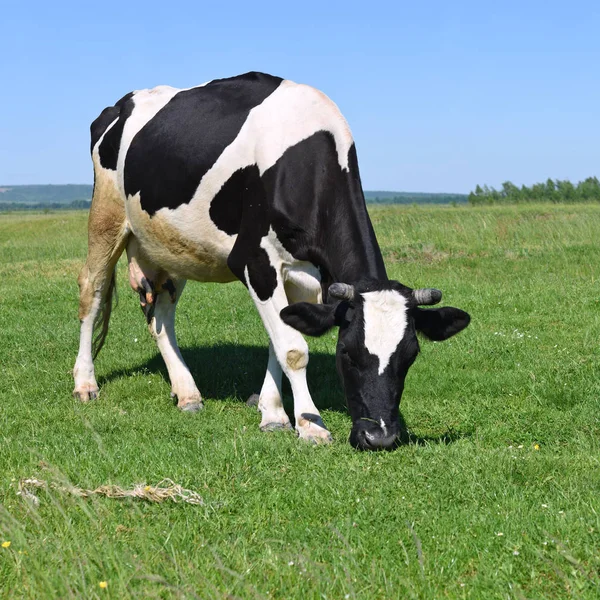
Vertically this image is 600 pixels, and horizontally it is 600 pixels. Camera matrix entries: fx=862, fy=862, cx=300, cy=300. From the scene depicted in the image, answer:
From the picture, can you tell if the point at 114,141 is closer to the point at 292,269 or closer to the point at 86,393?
the point at 86,393

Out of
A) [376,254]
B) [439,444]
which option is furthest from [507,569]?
[376,254]

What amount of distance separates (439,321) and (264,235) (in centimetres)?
167

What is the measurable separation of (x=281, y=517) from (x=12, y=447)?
2463 millimetres

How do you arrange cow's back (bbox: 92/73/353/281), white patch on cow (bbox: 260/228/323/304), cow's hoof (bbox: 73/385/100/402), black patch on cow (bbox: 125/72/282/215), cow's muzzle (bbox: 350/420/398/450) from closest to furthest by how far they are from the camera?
cow's muzzle (bbox: 350/420/398/450) < white patch on cow (bbox: 260/228/323/304) < cow's back (bbox: 92/73/353/281) < black patch on cow (bbox: 125/72/282/215) < cow's hoof (bbox: 73/385/100/402)

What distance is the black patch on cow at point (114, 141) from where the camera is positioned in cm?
912

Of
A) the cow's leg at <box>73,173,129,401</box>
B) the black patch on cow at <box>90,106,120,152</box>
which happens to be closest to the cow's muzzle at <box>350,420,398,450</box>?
the cow's leg at <box>73,173,129,401</box>

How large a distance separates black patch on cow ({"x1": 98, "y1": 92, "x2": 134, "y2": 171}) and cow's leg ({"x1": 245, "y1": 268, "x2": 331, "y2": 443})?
8.69 ft

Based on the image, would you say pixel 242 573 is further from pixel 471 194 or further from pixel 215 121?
pixel 471 194

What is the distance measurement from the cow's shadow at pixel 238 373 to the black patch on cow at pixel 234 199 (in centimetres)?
181

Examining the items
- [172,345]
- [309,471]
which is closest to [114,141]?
[172,345]

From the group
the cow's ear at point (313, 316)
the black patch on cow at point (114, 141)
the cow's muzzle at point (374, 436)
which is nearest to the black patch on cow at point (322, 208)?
the cow's ear at point (313, 316)

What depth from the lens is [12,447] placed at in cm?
636

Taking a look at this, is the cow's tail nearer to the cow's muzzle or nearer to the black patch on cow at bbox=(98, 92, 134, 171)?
the black patch on cow at bbox=(98, 92, 134, 171)

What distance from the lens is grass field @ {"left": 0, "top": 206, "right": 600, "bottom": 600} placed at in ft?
13.3
